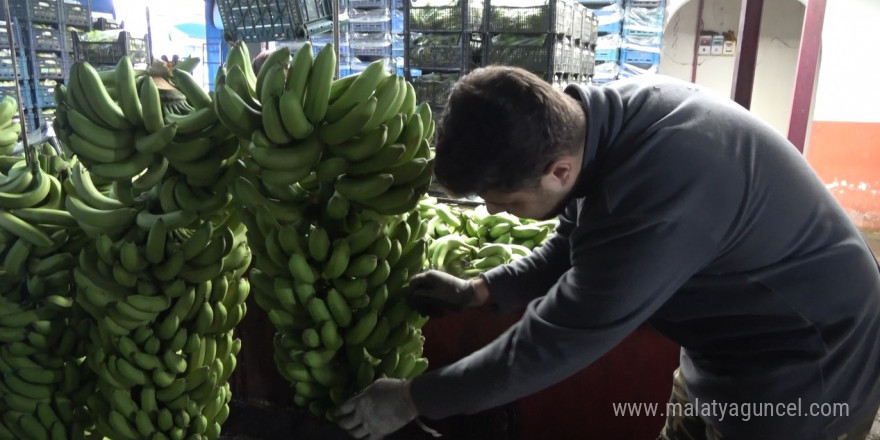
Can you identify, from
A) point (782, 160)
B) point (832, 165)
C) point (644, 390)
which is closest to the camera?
point (782, 160)

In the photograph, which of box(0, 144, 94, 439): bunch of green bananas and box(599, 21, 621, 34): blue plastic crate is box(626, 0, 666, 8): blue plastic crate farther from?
box(0, 144, 94, 439): bunch of green bananas

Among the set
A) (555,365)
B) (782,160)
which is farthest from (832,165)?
(555,365)

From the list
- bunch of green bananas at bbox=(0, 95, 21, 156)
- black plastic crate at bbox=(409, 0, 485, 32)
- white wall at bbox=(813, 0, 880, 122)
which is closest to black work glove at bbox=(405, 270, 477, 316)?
bunch of green bananas at bbox=(0, 95, 21, 156)

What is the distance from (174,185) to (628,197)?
80 cm

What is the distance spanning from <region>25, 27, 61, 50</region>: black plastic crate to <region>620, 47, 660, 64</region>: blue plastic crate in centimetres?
638

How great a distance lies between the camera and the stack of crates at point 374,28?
6367 millimetres

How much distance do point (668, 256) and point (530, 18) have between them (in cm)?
372

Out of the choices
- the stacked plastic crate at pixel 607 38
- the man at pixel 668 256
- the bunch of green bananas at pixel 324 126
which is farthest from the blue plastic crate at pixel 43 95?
the man at pixel 668 256

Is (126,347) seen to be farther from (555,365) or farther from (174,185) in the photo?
(555,365)

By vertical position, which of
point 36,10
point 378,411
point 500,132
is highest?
point 36,10

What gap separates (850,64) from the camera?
5277 millimetres

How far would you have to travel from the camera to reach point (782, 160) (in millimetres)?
1139

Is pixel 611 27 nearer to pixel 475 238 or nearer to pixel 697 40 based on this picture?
pixel 697 40

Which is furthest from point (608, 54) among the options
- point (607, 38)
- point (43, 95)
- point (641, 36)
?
point (43, 95)
